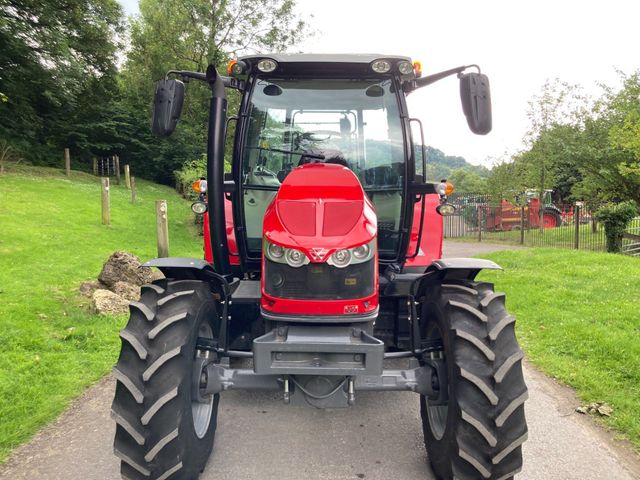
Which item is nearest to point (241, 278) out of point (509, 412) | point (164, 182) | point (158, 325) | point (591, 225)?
point (158, 325)

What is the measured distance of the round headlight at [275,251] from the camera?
2.76m

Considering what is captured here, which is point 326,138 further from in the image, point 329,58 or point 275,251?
point 275,251

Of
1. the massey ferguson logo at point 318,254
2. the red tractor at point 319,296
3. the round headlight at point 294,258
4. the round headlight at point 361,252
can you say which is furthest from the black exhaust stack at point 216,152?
the round headlight at point 361,252

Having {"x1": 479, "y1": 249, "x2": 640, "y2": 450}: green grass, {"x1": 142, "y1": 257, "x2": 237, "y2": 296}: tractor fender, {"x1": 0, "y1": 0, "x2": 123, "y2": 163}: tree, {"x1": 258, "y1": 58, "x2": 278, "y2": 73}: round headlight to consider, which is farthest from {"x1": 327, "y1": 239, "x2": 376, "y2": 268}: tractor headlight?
{"x1": 0, "y1": 0, "x2": 123, "y2": 163}: tree

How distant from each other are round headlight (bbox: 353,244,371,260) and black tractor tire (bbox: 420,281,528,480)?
0.58 meters

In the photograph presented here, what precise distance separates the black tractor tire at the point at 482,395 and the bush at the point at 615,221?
12437 millimetres

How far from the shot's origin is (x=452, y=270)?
10.1 ft

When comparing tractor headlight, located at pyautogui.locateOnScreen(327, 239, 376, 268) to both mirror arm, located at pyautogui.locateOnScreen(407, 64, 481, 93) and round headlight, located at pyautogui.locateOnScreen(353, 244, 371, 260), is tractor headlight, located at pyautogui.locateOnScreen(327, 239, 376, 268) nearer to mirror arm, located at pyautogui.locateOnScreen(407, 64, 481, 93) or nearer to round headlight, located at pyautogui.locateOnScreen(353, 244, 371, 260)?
round headlight, located at pyautogui.locateOnScreen(353, 244, 371, 260)

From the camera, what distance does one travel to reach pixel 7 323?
5500mm

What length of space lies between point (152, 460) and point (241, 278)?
1.63 meters

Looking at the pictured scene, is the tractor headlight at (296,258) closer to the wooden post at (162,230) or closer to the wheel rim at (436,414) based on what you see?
the wheel rim at (436,414)

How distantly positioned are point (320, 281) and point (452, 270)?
891mm

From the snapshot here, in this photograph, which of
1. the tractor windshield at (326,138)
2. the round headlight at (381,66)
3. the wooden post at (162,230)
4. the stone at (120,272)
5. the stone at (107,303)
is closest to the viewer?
the round headlight at (381,66)

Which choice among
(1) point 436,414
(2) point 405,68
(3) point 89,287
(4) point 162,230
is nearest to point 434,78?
(2) point 405,68
